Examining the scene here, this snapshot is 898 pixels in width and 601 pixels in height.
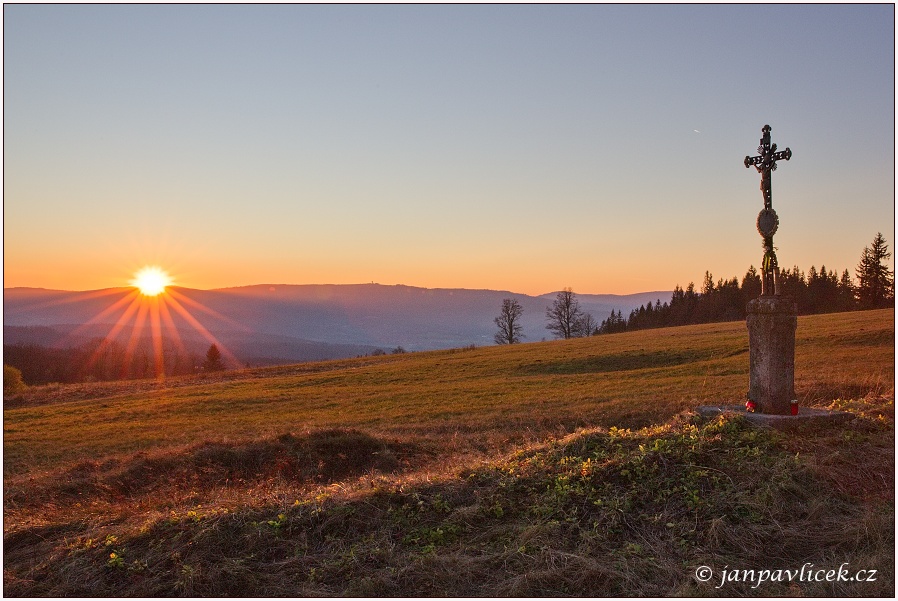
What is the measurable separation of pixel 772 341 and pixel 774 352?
19 centimetres

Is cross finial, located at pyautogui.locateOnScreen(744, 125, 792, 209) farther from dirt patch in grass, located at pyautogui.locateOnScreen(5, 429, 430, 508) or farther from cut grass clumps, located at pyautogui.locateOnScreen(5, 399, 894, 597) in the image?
dirt patch in grass, located at pyautogui.locateOnScreen(5, 429, 430, 508)

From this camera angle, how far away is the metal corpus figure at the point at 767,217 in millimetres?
10242

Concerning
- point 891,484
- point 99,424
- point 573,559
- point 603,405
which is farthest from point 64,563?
point 99,424

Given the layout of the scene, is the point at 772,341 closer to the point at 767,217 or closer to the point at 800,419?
the point at 800,419

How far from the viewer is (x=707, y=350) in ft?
110

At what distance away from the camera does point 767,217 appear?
1027 centimetres

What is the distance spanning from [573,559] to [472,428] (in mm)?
11482

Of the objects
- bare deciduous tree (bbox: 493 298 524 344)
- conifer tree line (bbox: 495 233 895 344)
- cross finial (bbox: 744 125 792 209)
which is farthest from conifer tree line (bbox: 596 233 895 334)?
cross finial (bbox: 744 125 792 209)

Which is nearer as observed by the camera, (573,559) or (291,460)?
(573,559)

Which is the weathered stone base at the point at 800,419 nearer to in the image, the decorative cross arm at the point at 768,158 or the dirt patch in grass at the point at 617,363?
the decorative cross arm at the point at 768,158

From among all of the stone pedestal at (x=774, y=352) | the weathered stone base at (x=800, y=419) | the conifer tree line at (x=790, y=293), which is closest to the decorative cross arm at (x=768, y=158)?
the stone pedestal at (x=774, y=352)

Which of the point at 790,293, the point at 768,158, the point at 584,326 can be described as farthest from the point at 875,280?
the point at 768,158

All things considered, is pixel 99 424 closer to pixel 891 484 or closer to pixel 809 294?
pixel 891 484

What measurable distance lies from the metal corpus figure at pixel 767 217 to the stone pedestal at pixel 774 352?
51cm
